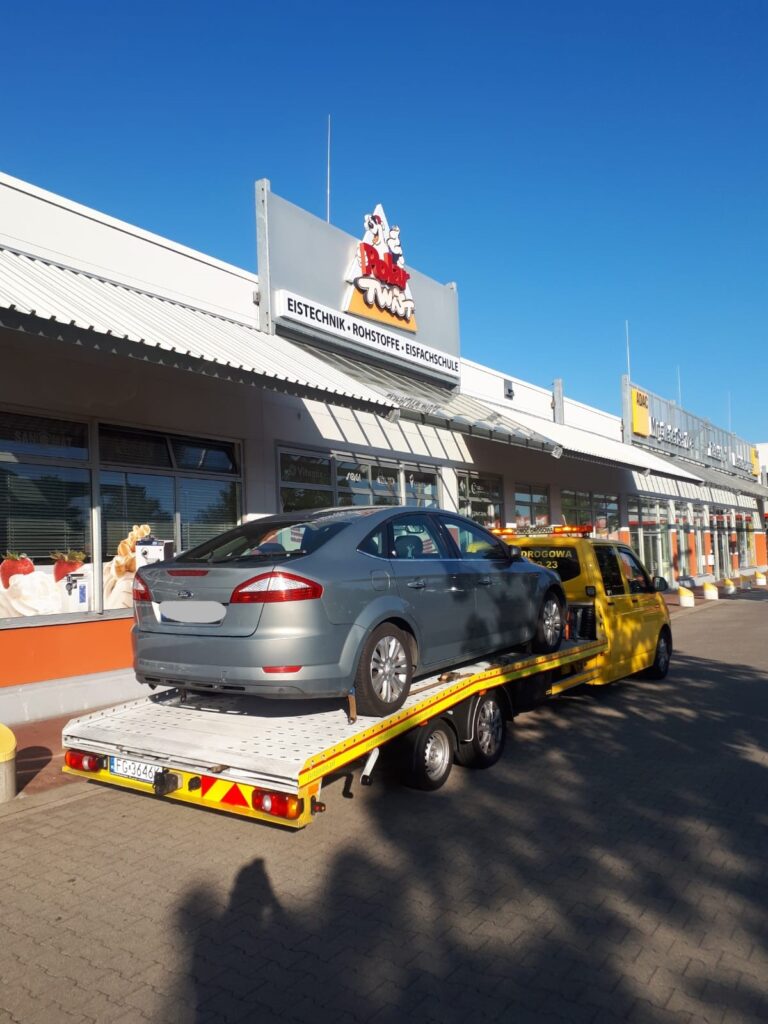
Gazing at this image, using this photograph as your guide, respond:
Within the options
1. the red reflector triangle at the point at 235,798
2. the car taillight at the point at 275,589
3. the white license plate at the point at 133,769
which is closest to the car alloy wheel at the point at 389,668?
the car taillight at the point at 275,589

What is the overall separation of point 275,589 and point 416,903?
1.80 meters

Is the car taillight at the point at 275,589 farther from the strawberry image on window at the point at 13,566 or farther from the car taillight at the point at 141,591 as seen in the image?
the strawberry image on window at the point at 13,566

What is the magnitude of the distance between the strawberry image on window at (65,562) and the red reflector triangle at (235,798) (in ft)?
18.2

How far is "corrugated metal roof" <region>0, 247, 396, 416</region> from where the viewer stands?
6762mm

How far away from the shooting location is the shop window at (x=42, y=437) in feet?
27.8

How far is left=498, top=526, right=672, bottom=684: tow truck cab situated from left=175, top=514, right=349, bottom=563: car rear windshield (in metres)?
3.72

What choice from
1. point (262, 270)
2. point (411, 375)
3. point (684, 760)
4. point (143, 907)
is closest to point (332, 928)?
point (143, 907)

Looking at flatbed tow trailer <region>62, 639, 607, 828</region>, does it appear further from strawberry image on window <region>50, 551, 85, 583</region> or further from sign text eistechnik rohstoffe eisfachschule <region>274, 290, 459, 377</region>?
sign text eistechnik rohstoffe eisfachschule <region>274, 290, 459, 377</region>

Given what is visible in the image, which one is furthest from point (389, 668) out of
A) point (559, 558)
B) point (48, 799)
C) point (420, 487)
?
point (420, 487)

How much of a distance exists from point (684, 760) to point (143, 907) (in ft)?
14.2

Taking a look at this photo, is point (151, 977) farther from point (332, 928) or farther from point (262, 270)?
point (262, 270)

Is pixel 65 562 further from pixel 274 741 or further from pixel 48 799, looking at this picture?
pixel 274 741

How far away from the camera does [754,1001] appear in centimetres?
303

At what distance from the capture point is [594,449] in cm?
1867
